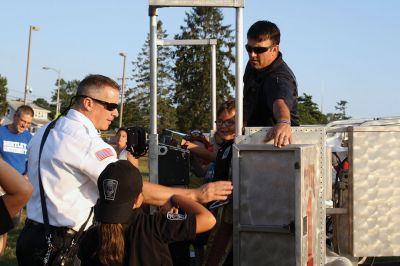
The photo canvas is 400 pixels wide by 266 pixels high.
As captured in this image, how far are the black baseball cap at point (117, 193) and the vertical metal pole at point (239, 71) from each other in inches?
42.2

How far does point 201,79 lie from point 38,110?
71684 mm

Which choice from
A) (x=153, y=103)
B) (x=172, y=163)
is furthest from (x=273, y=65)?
(x=172, y=163)

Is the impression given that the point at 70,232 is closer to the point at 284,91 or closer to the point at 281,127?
the point at 281,127

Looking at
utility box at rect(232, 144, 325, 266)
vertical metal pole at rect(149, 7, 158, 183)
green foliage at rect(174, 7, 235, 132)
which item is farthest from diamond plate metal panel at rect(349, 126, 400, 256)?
green foliage at rect(174, 7, 235, 132)

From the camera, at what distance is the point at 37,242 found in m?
3.33

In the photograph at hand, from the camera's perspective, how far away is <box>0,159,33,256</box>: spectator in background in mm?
2572

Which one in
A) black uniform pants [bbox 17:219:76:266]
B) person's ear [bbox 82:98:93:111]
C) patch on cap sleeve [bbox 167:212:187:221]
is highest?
person's ear [bbox 82:98:93:111]

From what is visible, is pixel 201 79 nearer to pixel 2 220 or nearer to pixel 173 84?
pixel 173 84

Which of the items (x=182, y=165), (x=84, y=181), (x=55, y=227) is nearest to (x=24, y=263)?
(x=55, y=227)

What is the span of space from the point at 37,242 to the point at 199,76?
1855 inches

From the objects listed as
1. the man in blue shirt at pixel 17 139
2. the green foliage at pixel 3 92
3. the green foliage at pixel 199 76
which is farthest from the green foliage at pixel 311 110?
the man in blue shirt at pixel 17 139

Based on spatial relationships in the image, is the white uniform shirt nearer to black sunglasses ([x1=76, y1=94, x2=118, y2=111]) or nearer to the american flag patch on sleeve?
the american flag patch on sleeve

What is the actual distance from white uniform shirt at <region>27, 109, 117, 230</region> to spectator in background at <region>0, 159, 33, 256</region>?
55cm

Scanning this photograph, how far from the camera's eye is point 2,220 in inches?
110
